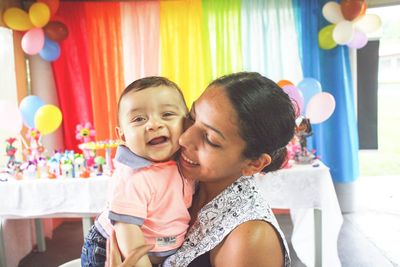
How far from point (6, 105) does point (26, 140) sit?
0.85 m

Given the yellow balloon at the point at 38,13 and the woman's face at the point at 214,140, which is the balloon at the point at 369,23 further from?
the woman's face at the point at 214,140

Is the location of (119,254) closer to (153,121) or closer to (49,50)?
(153,121)

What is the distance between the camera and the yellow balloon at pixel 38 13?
368 centimetres

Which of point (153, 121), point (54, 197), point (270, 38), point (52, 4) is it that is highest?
point (52, 4)

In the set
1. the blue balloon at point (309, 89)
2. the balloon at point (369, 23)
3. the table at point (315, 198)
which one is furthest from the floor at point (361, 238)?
the balloon at point (369, 23)

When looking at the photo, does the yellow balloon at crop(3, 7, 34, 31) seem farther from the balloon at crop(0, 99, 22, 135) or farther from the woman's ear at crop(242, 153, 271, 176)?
the woman's ear at crop(242, 153, 271, 176)

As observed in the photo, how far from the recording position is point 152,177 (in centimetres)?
98

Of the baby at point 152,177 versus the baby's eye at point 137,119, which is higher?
the baby's eye at point 137,119

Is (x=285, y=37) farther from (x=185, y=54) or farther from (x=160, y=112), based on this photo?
(x=160, y=112)

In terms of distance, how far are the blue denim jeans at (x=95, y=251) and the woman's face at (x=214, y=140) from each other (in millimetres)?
402

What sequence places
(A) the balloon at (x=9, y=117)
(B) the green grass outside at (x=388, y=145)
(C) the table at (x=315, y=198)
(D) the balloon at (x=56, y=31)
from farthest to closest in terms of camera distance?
(B) the green grass outside at (x=388, y=145) < (D) the balloon at (x=56, y=31) < (A) the balloon at (x=9, y=117) < (C) the table at (x=315, y=198)

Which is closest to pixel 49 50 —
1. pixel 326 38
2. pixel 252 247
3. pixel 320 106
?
pixel 320 106

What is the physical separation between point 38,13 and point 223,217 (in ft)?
11.4

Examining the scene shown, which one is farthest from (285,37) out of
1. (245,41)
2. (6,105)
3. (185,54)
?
(6,105)
